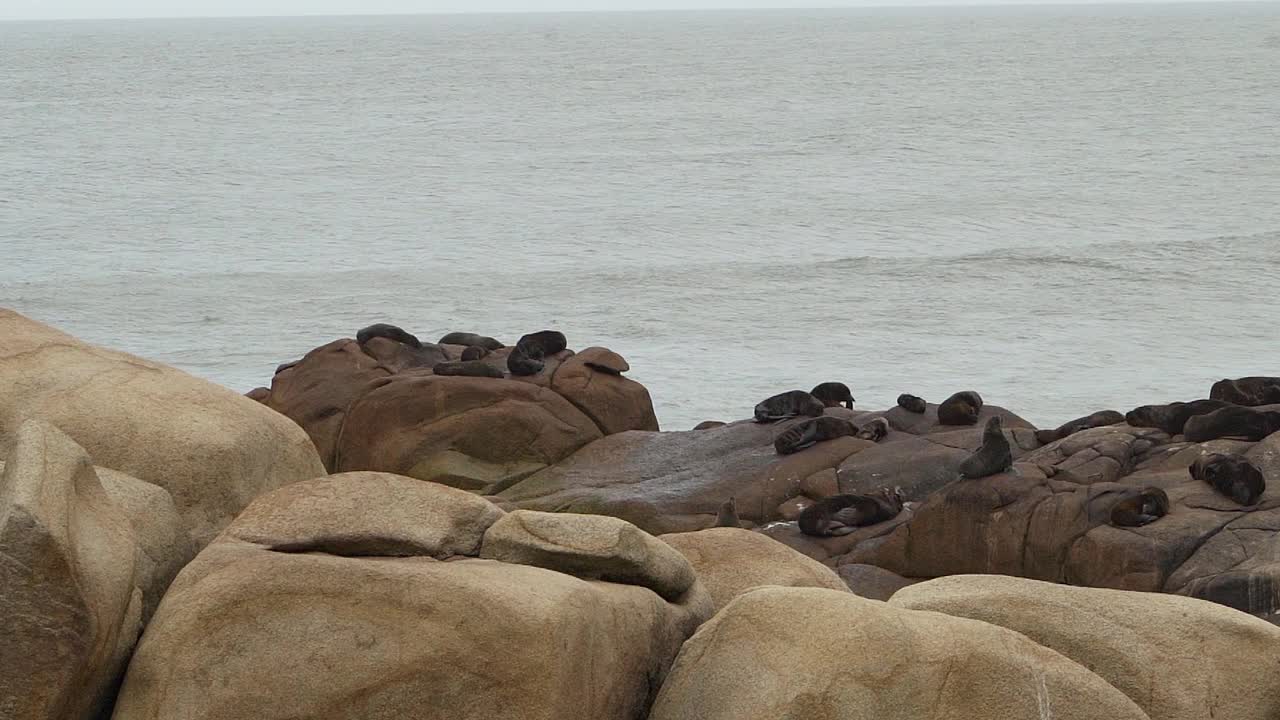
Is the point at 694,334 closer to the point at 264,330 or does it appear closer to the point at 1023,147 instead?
the point at 264,330

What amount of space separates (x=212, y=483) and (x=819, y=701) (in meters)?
3.38

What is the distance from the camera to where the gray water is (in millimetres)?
32938

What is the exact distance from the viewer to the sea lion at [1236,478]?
1366cm

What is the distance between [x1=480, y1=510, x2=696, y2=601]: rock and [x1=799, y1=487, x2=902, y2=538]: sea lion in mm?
8240

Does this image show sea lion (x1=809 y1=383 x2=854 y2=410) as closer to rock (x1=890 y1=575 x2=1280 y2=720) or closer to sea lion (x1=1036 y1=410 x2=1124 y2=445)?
sea lion (x1=1036 y1=410 x2=1124 y2=445)

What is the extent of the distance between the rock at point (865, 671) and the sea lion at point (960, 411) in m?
11.1

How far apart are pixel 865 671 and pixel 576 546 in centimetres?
144

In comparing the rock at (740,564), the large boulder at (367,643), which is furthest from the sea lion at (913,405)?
the large boulder at (367,643)

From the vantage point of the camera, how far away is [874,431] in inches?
686

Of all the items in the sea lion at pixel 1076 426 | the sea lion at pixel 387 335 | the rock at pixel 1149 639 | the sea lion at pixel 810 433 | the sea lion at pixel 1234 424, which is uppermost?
the rock at pixel 1149 639

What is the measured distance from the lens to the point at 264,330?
118 feet

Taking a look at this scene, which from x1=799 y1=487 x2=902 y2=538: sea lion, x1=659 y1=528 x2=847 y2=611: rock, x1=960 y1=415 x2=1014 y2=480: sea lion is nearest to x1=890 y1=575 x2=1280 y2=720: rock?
x1=659 y1=528 x2=847 y2=611: rock

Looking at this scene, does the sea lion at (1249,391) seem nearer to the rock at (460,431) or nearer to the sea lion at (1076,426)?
the sea lion at (1076,426)

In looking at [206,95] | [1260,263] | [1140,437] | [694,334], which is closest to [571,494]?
[1140,437]
